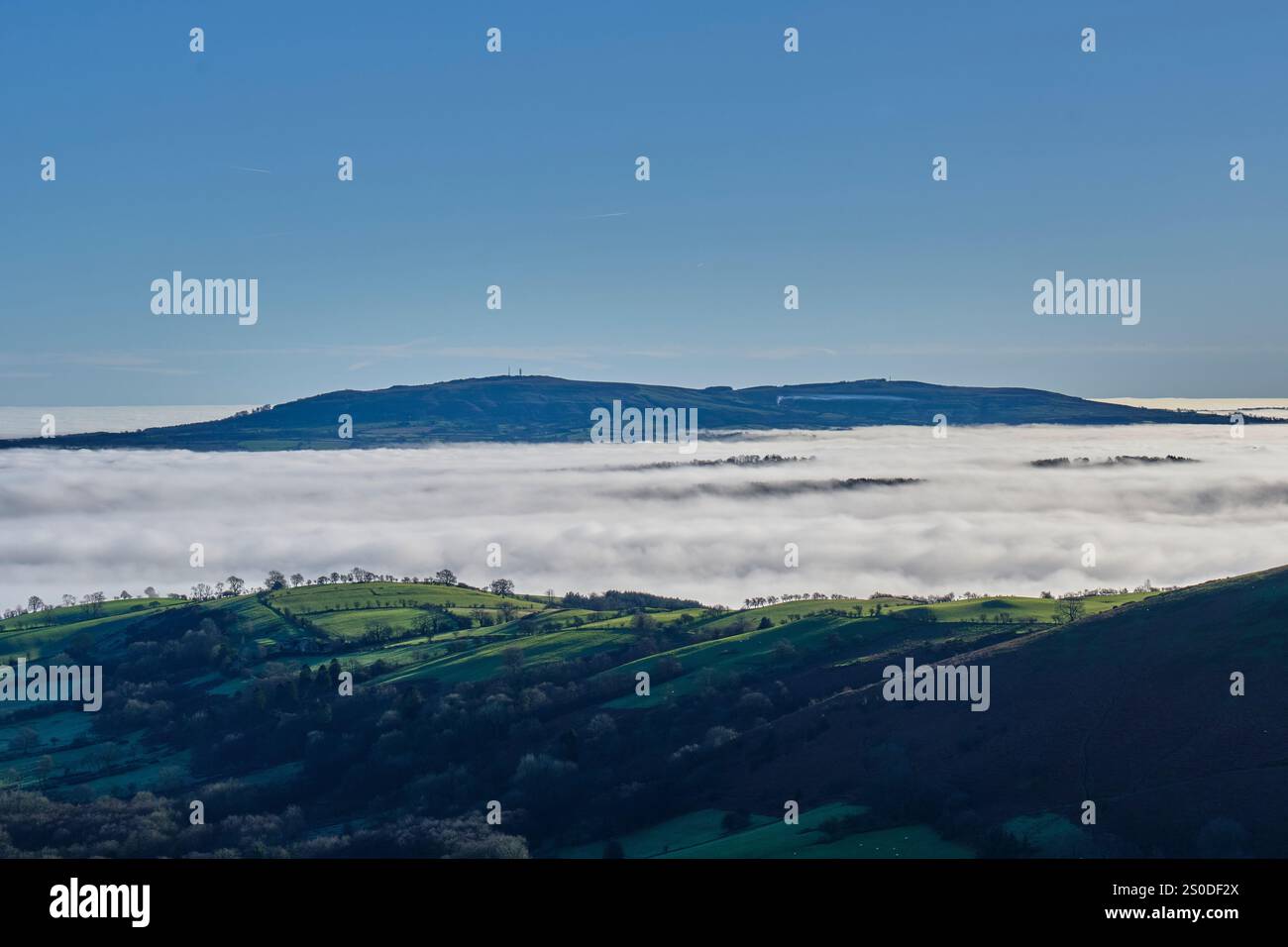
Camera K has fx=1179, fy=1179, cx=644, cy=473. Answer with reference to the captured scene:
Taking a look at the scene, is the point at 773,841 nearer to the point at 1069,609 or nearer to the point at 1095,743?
the point at 1095,743

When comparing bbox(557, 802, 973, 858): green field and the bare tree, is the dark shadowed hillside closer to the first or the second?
bbox(557, 802, 973, 858): green field

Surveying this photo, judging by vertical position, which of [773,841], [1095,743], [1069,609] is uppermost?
[1069,609]

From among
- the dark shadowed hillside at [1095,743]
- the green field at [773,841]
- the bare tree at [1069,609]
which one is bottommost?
the green field at [773,841]

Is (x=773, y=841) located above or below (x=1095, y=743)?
below

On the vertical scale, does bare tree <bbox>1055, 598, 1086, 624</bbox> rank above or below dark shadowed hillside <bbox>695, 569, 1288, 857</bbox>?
above

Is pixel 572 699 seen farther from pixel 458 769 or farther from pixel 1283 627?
pixel 1283 627

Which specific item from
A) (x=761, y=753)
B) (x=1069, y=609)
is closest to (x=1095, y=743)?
(x=761, y=753)

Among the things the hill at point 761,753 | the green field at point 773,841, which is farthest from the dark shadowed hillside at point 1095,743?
the green field at point 773,841

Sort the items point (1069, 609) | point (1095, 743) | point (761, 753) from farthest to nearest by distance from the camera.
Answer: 1. point (1069, 609)
2. point (761, 753)
3. point (1095, 743)

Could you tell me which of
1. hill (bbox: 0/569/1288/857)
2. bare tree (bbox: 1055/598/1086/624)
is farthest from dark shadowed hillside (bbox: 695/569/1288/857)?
bare tree (bbox: 1055/598/1086/624)

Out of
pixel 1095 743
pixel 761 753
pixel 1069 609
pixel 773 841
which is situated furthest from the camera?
pixel 1069 609

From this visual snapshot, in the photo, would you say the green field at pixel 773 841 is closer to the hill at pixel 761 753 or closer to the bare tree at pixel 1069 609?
the hill at pixel 761 753

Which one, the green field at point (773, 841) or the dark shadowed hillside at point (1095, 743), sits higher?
the dark shadowed hillside at point (1095, 743)
